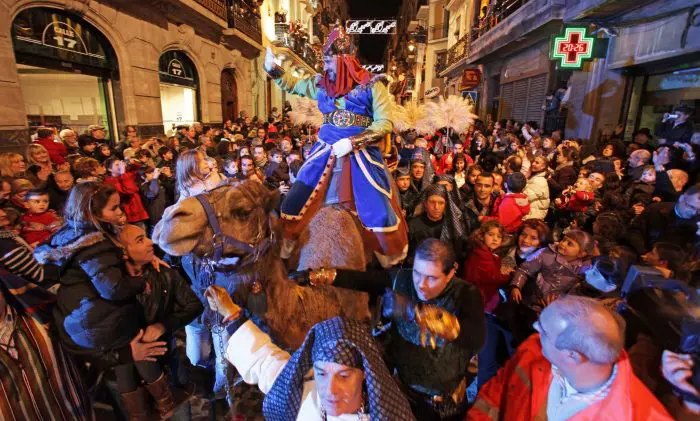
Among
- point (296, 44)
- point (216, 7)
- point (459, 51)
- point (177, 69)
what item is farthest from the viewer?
point (296, 44)

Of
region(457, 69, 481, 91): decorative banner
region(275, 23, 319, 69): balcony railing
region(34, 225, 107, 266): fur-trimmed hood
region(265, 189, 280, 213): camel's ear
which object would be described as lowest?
region(34, 225, 107, 266): fur-trimmed hood

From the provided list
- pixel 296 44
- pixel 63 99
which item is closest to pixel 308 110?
pixel 63 99

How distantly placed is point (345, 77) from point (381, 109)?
45 cm

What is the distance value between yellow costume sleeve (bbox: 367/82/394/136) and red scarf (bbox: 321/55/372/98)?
149 millimetres

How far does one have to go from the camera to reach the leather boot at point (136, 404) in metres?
2.40

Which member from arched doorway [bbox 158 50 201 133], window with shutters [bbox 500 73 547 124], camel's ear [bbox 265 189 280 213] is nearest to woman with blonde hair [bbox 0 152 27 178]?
camel's ear [bbox 265 189 280 213]

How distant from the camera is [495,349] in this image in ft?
10.6

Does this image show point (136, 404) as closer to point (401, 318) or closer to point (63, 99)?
point (401, 318)

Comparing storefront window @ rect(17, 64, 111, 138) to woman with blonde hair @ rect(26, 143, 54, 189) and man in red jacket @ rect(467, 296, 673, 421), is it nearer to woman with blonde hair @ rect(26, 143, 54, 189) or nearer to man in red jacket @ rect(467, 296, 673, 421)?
woman with blonde hair @ rect(26, 143, 54, 189)

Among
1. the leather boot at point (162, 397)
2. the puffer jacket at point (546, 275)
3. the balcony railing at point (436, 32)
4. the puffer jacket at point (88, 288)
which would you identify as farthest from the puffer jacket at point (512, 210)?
the balcony railing at point (436, 32)

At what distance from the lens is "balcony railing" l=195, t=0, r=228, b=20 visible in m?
13.2

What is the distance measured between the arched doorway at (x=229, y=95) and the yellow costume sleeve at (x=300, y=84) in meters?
14.4

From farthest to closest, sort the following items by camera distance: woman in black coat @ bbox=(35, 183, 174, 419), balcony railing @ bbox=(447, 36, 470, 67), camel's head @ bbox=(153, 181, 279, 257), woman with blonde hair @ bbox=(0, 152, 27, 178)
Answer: balcony railing @ bbox=(447, 36, 470, 67) < woman with blonde hair @ bbox=(0, 152, 27, 178) < woman in black coat @ bbox=(35, 183, 174, 419) < camel's head @ bbox=(153, 181, 279, 257)

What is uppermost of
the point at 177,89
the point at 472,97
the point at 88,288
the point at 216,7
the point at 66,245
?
the point at 216,7
